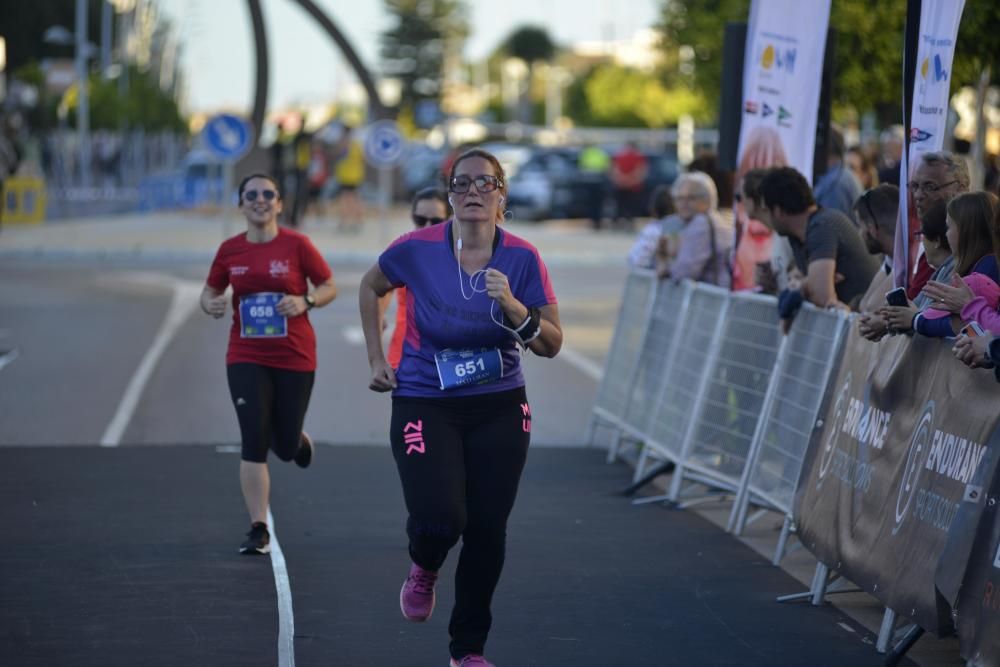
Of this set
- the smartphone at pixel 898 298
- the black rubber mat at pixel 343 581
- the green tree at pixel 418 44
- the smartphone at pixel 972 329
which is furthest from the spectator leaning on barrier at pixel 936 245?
the green tree at pixel 418 44

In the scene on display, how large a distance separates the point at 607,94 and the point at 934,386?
10901 centimetres

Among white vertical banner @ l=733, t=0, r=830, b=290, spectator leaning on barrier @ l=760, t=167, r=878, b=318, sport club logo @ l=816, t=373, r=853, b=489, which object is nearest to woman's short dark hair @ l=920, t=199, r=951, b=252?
sport club logo @ l=816, t=373, r=853, b=489

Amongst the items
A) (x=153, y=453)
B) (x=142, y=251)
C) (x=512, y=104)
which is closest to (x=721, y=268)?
(x=153, y=453)

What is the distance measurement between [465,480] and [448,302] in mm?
599

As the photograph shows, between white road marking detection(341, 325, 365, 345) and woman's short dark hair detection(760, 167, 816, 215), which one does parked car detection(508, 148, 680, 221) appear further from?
woman's short dark hair detection(760, 167, 816, 215)

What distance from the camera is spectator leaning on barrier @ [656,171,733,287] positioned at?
478 inches

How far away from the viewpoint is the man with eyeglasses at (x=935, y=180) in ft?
26.2

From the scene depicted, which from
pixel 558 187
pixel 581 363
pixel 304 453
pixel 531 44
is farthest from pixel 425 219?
pixel 531 44

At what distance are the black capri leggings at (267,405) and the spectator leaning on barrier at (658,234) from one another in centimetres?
375

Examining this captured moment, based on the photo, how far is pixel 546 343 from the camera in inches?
255

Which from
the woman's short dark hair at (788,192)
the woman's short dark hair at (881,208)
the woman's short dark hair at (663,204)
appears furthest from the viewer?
the woman's short dark hair at (663,204)

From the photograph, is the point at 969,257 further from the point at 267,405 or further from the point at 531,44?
the point at 531,44

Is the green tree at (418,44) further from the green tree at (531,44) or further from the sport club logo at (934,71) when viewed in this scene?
the sport club logo at (934,71)

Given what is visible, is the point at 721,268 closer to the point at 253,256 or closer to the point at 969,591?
the point at 253,256
